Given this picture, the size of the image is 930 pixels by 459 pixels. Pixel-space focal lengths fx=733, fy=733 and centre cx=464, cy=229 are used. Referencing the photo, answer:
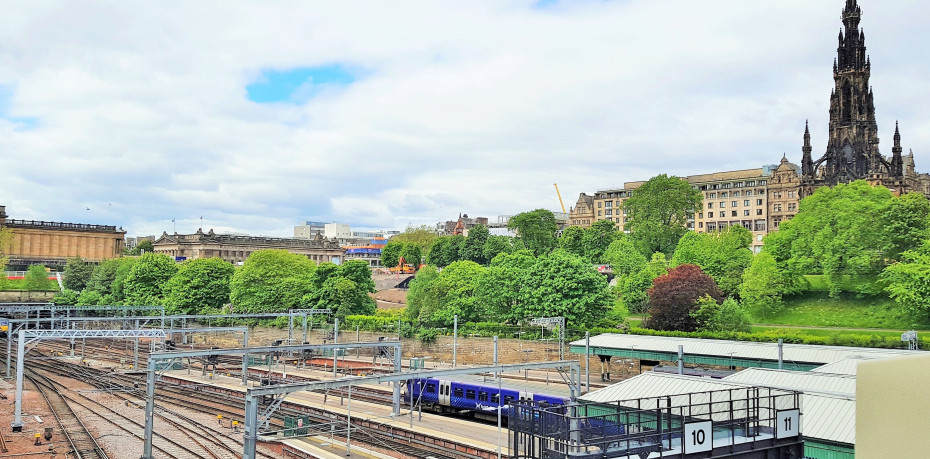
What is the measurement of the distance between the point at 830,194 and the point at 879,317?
23903mm

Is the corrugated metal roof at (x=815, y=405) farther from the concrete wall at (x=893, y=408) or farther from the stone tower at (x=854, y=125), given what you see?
the stone tower at (x=854, y=125)

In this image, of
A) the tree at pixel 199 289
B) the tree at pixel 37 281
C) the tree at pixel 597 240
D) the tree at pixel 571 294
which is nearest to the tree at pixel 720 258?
the tree at pixel 571 294

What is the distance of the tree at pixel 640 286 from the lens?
70062 mm

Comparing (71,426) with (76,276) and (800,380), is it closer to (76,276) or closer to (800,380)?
(800,380)

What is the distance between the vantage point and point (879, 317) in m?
57.2

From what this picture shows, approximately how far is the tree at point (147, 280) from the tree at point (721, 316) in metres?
76.7

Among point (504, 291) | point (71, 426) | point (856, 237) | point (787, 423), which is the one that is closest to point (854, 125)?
point (856, 237)

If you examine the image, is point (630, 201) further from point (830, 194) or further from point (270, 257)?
point (270, 257)

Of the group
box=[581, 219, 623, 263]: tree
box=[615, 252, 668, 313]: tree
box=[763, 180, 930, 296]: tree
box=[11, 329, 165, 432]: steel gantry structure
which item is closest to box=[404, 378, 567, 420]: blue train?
box=[11, 329, 165, 432]: steel gantry structure

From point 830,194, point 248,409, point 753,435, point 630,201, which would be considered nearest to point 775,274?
point 830,194

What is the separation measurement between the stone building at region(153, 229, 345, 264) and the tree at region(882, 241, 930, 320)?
430 feet

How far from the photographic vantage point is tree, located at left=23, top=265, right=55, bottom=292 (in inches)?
4978

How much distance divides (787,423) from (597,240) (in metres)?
92.3

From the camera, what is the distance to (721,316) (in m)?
54.4
